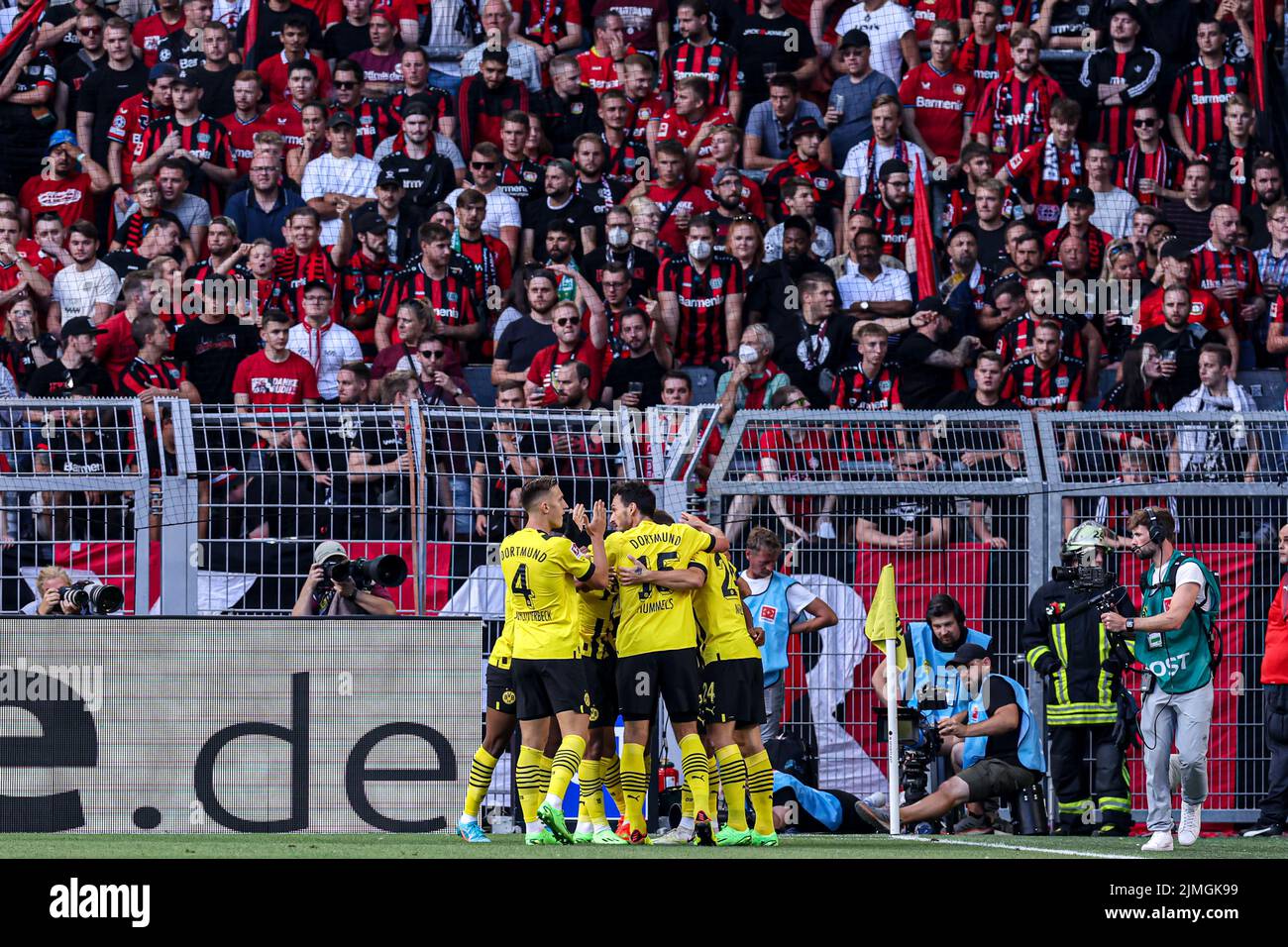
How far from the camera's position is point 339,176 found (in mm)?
17797

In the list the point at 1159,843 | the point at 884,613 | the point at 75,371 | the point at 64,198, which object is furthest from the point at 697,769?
the point at 64,198

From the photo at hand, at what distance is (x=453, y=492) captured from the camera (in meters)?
12.0

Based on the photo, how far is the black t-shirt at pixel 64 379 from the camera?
51.1 feet

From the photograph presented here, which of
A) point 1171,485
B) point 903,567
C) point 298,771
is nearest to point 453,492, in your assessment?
point 298,771

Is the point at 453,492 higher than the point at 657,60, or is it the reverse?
the point at 657,60

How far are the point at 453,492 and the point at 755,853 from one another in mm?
3281

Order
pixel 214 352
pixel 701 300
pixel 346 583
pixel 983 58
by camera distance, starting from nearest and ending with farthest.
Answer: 1. pixel 346 583
2. pixel 214 352
3. pixel 701 300
4. pixel 983 58

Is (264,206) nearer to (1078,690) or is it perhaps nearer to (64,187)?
(64,187)

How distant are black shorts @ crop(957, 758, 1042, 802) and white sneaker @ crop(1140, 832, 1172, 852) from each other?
159 centimetres

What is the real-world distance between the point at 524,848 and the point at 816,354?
6.70 metres

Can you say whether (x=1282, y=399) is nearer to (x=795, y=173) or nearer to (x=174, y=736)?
(x=795, y=173)

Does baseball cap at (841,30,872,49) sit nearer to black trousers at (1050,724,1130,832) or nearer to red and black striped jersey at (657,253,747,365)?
red and black striped jersey at (657,253,747,365)

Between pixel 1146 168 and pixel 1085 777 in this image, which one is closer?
pixel 1085 777

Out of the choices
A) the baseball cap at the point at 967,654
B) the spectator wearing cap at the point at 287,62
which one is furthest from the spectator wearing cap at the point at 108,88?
the baseball cap at the point at 967,654
